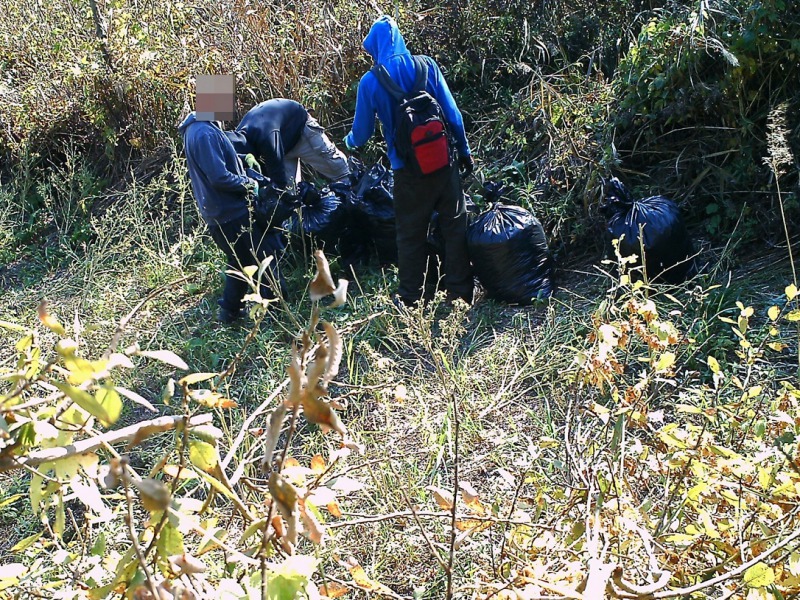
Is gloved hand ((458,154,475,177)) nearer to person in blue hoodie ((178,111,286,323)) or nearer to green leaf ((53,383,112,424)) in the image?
person in blue hoodie ((178,111,286,323))

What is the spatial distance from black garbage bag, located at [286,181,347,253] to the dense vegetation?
0.21m

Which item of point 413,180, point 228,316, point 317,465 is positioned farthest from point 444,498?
point 228,316

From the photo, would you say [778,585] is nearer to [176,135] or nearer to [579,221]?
[579,221]

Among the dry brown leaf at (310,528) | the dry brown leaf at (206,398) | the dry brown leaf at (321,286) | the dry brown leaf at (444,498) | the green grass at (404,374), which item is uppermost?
the dry brown leaf at (321,286)

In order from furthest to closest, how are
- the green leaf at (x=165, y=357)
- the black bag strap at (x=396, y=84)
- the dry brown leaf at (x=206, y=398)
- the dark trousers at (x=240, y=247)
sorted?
the dark trousers at (x=240, y=247) → the black bag strap at (x=396, y=84) → the dry brown leaf at (x=206, y=398) → the green leaf at (x=165, y=357)

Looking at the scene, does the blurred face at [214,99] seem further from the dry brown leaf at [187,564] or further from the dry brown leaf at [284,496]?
the dry brown leaf at [284,496]

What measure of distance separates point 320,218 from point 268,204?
387 millimetres

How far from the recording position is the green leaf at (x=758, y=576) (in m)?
1.49

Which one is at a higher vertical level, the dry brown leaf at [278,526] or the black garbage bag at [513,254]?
the dry brown leaf at [278,526]

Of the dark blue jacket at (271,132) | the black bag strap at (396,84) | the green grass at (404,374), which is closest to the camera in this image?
the green grass at (404,374)

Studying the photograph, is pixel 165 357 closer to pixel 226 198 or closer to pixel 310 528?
pixel 310 528

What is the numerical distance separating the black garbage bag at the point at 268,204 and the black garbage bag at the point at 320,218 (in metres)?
0.15

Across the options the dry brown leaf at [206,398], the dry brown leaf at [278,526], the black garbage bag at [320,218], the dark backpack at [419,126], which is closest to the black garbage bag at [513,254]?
the dark backpack at [419,126]

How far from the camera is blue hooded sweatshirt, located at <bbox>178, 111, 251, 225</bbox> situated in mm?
4695
